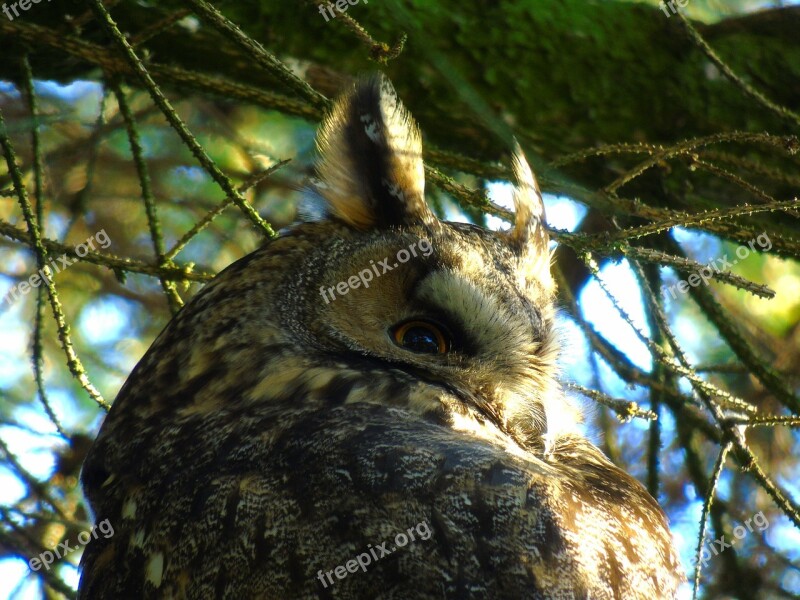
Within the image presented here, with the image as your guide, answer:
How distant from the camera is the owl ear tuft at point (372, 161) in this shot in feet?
7.68

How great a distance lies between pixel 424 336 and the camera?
215 centimetres

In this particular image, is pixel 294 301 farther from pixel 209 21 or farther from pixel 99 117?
pixel 99 117

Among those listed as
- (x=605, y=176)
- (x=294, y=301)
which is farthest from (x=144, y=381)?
(x=605, y=176)

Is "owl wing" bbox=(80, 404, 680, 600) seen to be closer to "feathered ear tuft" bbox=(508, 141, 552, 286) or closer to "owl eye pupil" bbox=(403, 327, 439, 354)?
"owl eye pupil" bbox=(403, 327, 439, 354)

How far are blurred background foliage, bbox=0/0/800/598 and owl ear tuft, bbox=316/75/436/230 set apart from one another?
0.09 m

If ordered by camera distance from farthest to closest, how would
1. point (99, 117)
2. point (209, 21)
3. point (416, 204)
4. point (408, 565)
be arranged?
1. point (99, 117)
2. point (416, 204)
3. point (209, 21)
4. point (408, 565)

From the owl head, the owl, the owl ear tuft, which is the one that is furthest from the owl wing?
the owl ear tuft

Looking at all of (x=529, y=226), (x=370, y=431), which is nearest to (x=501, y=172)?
(x=529, y=226)

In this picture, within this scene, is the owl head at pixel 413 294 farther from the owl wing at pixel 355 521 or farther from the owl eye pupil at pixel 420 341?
the owl wing at pixel 355 521

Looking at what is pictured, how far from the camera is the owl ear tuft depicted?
7.68 ft

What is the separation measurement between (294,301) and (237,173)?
148 cm

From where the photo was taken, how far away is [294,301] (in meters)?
2.13

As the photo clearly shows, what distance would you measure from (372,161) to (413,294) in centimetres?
46

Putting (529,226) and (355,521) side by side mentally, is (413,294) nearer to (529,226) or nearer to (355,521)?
(529,226)
